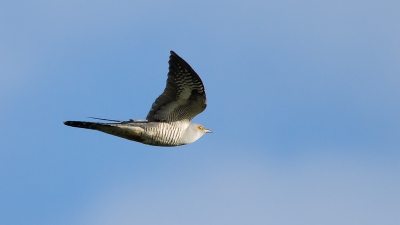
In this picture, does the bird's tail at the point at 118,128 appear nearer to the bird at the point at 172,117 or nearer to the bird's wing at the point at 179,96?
the bird at the point at 172,117

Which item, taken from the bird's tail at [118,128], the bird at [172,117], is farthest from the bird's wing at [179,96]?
the bird's tail at [118,128]

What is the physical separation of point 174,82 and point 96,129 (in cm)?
163

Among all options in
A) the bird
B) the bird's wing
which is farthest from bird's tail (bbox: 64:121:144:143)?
the bird's wing

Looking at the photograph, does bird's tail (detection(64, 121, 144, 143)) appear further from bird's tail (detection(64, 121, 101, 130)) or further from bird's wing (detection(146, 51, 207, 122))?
bird's wing (detection(146, 51, 207, 122))

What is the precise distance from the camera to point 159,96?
468 inches

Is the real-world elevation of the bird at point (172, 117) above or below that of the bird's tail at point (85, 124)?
above

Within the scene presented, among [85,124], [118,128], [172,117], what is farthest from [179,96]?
[85,124]

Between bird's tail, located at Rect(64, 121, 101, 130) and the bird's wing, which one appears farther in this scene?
the bird's wing

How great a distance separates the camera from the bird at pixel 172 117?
11.2m

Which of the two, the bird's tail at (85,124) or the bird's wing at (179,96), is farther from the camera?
the bird's wing at (179,96)

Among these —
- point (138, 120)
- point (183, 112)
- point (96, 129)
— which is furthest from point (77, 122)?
point (183, 112)

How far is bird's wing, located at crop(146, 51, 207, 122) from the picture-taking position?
1118 centimetres

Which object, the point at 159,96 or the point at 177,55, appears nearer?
the point at 177,55

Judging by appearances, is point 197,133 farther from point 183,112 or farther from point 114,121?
point 114,121
